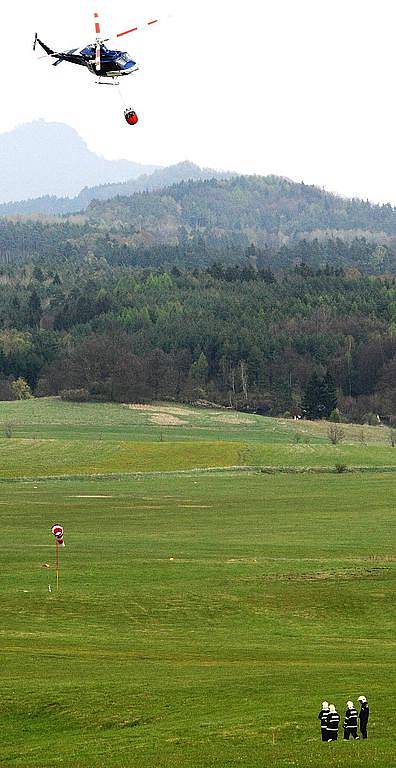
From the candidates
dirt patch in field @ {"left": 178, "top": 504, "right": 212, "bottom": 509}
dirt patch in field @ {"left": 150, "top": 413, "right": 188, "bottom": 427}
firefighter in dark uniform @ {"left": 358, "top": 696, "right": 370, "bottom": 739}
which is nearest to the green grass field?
dirt patch in field @ {"left": 178, "top": 504, "right": 212, "bottom": 509}

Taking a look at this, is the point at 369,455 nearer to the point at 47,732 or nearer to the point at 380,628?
the point at 380,628

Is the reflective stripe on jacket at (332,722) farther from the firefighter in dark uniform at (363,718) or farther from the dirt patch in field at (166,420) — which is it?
the dirt patch in field at (166,420)

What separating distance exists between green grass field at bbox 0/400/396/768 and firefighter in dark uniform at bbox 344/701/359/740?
0.46m

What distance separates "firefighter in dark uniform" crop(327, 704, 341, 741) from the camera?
94.2 feet

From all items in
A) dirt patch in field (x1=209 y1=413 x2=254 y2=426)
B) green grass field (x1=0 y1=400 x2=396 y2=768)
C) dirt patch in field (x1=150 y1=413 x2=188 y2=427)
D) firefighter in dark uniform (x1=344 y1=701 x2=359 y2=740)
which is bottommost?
dirt patch in field (x1=209 y1=413 x2=254 y2=426)

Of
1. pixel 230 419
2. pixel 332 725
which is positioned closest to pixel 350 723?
pixel 332 725

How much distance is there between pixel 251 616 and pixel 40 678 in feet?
48.2

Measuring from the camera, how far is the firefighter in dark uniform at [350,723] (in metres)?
28.6

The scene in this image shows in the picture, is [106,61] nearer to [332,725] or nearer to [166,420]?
[332,725]

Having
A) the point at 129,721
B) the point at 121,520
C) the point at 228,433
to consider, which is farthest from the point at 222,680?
the point at 228,433

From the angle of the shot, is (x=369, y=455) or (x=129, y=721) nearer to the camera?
(x=129, y=721)

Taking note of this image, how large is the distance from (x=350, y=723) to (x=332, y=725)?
41cm

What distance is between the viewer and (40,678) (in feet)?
121

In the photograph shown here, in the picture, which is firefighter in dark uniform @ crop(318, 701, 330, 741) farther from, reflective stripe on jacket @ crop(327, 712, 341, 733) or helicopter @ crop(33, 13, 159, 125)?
helicopter @ crop(33, 13, 159, 125)
